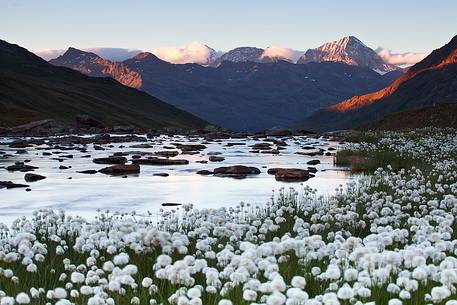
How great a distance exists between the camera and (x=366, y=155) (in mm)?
34344

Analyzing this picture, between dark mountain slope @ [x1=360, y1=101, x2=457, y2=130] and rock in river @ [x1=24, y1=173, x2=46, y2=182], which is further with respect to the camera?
dark mountain slope @ [x1=360, y1=101, x2=457, y2=130]

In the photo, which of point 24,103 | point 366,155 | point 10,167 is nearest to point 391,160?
point 366,155

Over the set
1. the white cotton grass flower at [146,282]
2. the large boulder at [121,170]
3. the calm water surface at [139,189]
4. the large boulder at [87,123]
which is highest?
the large boulder at [87,123]

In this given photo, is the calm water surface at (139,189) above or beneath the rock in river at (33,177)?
beneath

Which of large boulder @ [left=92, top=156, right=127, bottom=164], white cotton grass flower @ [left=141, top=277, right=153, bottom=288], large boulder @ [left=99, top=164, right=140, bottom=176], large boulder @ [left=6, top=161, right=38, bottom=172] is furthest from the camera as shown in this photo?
large boulder @ [left=92, top=156, right=127, bottom=164]

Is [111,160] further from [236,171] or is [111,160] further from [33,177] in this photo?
[33,177]

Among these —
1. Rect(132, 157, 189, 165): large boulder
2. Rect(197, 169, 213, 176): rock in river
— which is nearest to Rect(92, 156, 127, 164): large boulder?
Rect(132, 157, 189, 165): large boulder

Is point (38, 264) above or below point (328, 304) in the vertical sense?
below

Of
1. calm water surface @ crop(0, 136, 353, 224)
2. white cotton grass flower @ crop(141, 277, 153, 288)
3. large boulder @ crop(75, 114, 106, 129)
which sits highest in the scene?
large boulder @ crop(75, 114, 106, 129)

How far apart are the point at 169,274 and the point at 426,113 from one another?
81.4 m

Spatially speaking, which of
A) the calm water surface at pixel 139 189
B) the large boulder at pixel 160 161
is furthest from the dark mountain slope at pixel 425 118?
the calm water surface at pixel 139 189

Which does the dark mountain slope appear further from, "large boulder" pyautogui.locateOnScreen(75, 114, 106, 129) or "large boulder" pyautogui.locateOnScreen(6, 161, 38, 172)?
"large boulder" pyautogui.locateOnScreen(6, 161, 38, 172)

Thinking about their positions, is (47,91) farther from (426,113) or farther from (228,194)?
(228,194)

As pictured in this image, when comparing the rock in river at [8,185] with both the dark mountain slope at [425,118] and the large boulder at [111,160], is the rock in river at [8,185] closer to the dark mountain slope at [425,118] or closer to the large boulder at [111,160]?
the large boulder at [111,160]
